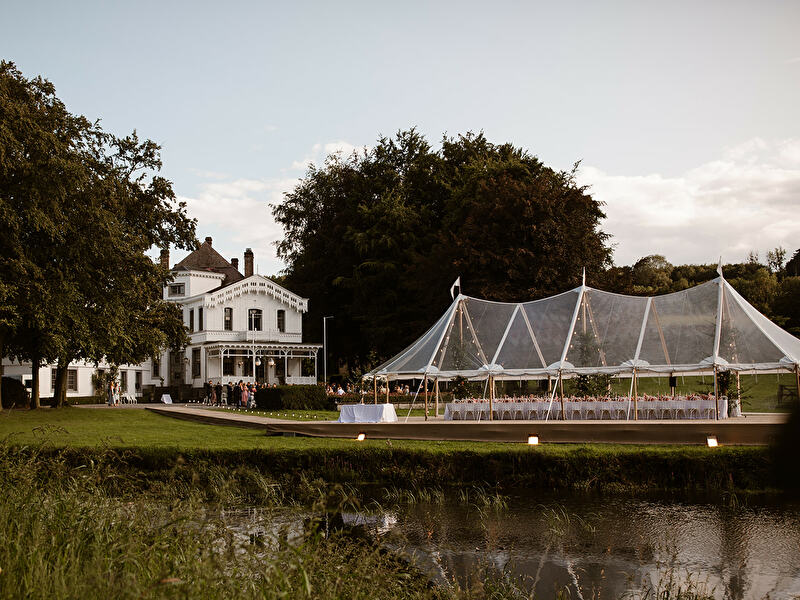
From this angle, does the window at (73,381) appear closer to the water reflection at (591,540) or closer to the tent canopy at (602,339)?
the tent canopy at (602,339)

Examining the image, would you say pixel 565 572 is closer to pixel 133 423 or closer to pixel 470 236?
pixel 133 423

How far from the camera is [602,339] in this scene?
23797 mm

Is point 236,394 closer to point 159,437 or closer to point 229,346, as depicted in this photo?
point 229,346

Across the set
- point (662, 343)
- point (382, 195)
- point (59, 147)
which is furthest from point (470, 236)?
point (59, 147)

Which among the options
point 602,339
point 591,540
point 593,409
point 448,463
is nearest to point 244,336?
point 593,409

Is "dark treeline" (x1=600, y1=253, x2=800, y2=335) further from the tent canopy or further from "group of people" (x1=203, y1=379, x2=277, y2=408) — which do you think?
"group of people" (x1=203, y1=379, x2=277, y2=408)

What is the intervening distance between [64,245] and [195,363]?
88.6 ft

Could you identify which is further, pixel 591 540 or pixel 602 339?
pixel 602 339

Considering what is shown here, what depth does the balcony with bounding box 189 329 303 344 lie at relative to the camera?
53.0 meters

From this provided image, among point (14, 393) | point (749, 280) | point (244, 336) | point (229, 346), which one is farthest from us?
point (749, 280)

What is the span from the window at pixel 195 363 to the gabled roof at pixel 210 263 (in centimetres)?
730

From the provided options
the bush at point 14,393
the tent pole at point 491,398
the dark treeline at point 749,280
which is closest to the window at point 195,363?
the bush at point 14,393

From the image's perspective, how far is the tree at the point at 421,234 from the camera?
121ft

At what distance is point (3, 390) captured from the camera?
121 ft
